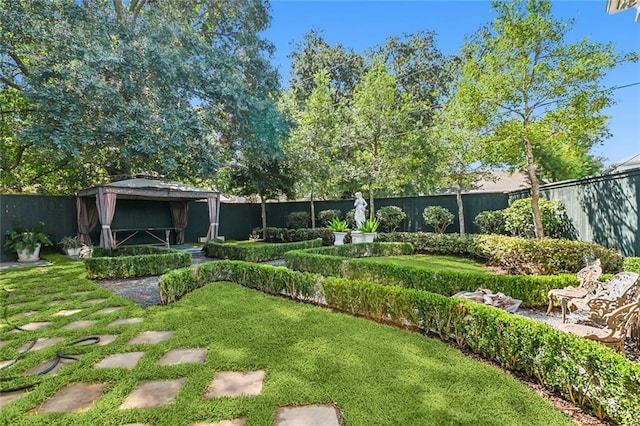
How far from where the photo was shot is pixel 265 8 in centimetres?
1145

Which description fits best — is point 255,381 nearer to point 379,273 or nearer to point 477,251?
point 379,273

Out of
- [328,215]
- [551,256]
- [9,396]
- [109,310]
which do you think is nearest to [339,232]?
[328,215]

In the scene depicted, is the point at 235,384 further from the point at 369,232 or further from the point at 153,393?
the point at 369,232

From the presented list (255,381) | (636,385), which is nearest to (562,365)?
(636,385)

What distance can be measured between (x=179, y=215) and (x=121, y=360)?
432 inches

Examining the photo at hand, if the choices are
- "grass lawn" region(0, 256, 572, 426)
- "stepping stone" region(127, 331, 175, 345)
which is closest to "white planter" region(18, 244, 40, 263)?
"grass lawn" region(0, 256, 572, 426)

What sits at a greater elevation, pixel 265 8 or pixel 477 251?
pixel 265 8

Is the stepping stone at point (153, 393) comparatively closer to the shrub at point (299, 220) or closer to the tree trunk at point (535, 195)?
the tree trunk at point (535, 195)

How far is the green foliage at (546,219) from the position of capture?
789 cm

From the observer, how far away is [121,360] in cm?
279

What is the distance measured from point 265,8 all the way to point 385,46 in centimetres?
982

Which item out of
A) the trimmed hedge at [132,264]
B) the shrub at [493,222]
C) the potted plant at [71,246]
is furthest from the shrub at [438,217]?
the potted plant at [71,246]

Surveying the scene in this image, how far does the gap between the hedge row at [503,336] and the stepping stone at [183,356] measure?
6.21 ft

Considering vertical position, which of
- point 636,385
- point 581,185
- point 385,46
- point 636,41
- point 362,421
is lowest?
point 362,421
